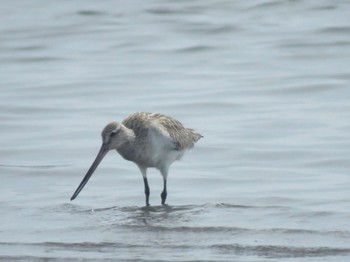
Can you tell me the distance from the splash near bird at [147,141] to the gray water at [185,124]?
15.9 inches

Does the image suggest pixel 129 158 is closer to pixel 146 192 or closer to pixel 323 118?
pixel 146 192

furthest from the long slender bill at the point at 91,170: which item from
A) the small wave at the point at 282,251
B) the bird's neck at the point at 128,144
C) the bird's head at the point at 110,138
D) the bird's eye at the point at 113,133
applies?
the small wave at the point at 282,251

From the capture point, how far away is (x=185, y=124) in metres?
16.2

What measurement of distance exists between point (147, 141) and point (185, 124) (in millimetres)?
4159

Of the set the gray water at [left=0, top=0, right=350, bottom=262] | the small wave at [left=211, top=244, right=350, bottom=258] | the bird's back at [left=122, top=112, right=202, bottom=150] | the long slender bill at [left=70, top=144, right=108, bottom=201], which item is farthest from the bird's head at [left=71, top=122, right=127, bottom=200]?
the small wave at [left=211, top=244, right=350, bottom=258]

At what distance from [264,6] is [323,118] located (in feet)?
35.7

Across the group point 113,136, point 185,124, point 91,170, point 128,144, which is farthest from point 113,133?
point 185,124

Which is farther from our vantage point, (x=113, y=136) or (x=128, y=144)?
(x=128, y=144)

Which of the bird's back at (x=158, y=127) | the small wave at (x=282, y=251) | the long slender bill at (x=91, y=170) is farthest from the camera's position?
the bird's back at (x=158, y=127)

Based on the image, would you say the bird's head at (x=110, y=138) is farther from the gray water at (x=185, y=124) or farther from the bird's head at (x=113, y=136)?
the gray water at (x=185, y=124)

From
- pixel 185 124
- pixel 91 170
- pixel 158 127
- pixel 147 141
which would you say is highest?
pixel 158 127

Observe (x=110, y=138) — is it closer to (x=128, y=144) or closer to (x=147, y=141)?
(x=128, y=144)

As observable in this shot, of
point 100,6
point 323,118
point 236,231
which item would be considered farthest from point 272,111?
point 100,6

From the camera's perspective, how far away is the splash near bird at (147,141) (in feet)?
38.6
